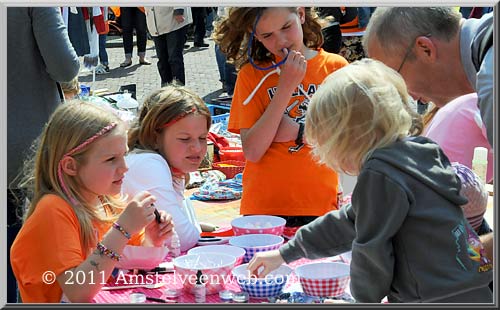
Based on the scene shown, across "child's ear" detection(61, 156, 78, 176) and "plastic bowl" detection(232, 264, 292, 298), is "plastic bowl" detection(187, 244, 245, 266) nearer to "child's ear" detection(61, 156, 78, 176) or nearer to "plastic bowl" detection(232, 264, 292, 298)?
"plastic bowl" detection(232, 264, 292, 298)

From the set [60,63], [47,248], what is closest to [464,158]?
[47,248]

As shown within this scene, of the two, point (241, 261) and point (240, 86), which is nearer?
point (241, 261)

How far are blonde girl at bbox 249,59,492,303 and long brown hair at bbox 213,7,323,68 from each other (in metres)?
0.90

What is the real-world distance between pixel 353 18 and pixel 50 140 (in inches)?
160

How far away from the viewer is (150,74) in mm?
6707

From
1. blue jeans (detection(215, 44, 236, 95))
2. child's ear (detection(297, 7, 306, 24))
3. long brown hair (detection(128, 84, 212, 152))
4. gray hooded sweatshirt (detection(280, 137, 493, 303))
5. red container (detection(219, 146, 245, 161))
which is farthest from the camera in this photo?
blue jeans (detection(215, 44, 236, 95))

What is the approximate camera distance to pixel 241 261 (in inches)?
77.0

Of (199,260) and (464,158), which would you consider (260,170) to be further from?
(464,158)

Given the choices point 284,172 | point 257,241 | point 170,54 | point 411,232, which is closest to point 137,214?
point 257,241

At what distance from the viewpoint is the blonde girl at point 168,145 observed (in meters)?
2.22

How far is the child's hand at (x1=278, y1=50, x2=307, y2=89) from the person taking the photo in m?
2.35

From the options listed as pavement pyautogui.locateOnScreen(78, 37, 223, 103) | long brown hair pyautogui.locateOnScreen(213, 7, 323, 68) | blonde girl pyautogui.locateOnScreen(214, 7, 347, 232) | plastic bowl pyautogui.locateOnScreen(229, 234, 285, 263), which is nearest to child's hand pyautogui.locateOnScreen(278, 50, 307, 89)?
blonde girl pyautogui.locateOnScreen(214, 7, 347, 232)

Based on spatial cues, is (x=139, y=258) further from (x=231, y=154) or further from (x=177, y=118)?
(x=231, y=154)

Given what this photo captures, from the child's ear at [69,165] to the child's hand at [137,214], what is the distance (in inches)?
8.2
